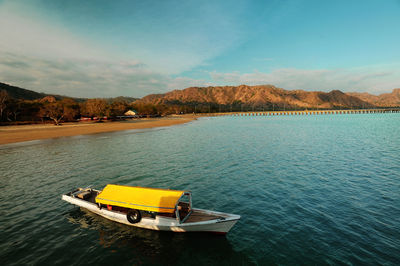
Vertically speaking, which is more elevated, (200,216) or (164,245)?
(200,216)

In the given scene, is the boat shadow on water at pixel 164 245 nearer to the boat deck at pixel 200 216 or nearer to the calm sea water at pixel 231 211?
the calm sea water at pixel 231 211

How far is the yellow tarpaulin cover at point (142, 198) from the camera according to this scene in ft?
40.3

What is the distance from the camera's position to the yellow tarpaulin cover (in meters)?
12.3

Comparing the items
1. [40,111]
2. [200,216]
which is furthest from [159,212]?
[40,111]

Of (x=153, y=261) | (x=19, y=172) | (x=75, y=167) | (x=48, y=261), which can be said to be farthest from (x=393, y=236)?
(x=19, y=172)

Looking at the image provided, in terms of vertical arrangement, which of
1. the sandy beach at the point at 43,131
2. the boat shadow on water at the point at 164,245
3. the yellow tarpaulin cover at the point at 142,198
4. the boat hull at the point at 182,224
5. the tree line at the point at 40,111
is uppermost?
the tree line at the point at 40,111

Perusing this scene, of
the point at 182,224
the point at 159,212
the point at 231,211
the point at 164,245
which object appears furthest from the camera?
the point at 231,211

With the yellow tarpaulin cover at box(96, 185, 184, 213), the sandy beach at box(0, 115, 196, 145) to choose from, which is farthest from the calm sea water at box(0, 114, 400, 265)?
the sandy beach at box(0, 115, 196, 145)

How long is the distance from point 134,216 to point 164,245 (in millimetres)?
2885

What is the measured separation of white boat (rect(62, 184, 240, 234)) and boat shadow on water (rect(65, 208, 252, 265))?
0.48 m

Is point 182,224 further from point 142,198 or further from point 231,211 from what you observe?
point 231,211

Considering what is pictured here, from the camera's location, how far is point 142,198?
1306cm

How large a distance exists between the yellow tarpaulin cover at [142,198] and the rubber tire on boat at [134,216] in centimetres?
59

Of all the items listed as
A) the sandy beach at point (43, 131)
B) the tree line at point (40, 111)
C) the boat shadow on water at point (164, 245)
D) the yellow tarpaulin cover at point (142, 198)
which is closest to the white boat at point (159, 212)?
the yellow tarpaulin cover at point (142, 198)
